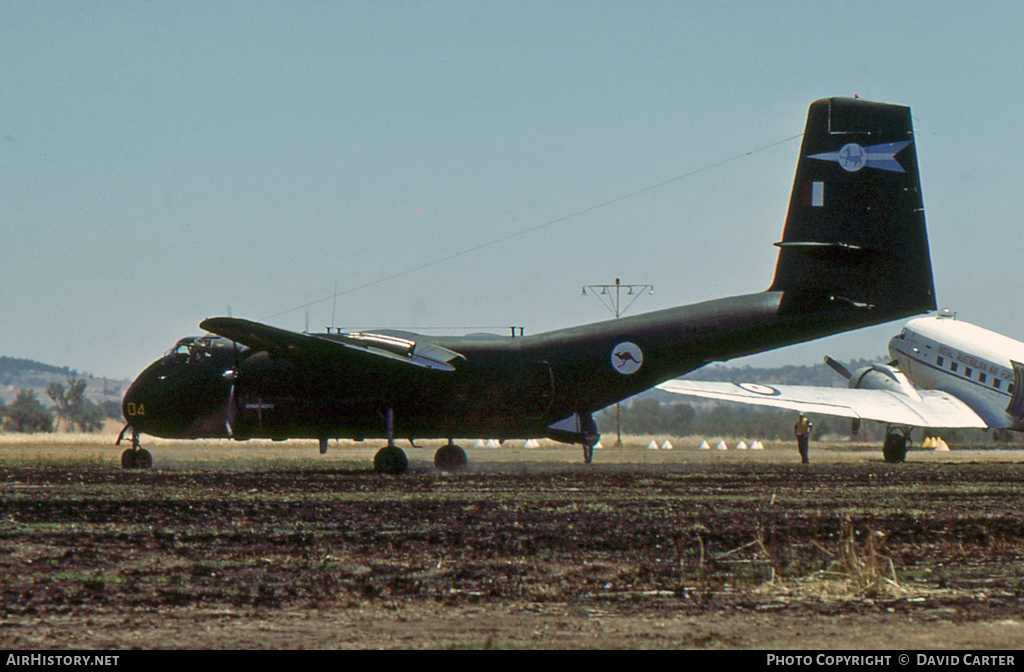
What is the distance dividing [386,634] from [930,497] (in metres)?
16.8

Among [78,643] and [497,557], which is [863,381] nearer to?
[497,557]

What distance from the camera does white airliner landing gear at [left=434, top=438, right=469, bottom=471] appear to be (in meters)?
32.4

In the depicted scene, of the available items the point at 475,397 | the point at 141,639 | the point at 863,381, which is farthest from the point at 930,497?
the point at 863,381

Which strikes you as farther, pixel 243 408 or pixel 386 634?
pixel 243 408

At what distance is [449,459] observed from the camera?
107ft

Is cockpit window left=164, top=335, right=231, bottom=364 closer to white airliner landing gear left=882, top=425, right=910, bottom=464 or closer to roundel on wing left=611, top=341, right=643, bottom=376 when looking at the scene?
roundel on wing left=611, top=341, right=643, bottom=376

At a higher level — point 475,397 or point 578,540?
point 475,397

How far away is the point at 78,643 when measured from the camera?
8516 mm

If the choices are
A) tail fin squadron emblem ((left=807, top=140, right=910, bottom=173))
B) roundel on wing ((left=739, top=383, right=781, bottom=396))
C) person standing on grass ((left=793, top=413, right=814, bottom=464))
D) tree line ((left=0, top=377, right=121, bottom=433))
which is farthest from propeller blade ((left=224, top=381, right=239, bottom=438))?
tree line ((left=0, top=377, right=121, bottom=433))

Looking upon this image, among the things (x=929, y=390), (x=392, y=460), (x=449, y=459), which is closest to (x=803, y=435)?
(x=929, y=390)

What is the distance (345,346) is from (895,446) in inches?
913

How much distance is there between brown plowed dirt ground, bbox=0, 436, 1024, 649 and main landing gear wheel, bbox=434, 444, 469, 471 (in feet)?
24.5
